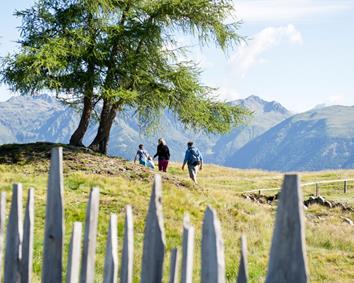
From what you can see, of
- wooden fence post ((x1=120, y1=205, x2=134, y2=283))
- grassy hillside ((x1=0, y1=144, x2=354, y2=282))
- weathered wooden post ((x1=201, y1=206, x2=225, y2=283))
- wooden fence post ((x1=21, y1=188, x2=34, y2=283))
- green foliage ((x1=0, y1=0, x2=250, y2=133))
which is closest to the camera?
weathered wooden post ((x1=201, y1=206, x2=225, y2=283))

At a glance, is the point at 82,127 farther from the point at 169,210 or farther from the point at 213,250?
the point at 213,250

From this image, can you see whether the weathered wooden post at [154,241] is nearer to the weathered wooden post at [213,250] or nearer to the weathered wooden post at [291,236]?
the weathered wooden post at [213,250]

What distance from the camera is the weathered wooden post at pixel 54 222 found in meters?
3.58

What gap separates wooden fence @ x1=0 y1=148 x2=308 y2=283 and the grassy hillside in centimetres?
364

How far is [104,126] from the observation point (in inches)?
945

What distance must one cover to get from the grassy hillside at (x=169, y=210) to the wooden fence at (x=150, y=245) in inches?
143

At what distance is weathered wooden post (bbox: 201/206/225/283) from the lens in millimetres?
2975

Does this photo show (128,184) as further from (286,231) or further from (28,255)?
(286,231)

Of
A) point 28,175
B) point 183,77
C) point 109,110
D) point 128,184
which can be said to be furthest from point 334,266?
point 109,110

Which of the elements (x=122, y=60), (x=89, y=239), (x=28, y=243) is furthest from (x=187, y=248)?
(x=122, y=60)

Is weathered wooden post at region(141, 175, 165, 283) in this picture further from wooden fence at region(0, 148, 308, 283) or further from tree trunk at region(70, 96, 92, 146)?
tree trunk at region(70, 96, 92, 146)

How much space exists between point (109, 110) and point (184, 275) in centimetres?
2132

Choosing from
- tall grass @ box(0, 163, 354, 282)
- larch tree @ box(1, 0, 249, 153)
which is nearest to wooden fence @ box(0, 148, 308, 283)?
tall grass @ box(0, 163, 354, 282)

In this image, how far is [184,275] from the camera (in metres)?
3.36
